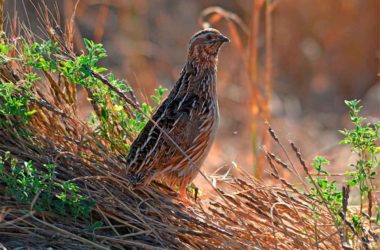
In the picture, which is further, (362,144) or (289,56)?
(289,56)

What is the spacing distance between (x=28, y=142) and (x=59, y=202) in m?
0.50

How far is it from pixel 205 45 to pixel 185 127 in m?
0.62

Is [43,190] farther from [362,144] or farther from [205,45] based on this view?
[362,144]

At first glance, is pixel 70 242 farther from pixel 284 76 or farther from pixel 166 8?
pixel 166 8

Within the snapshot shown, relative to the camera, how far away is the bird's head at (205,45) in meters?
5.26

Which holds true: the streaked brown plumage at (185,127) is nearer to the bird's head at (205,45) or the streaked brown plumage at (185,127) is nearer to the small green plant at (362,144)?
the bird's head at (205,45)

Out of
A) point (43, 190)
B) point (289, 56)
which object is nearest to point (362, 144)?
point (43, 190)

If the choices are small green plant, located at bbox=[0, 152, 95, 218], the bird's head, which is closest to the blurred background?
the bird's head

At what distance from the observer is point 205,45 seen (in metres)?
5.27

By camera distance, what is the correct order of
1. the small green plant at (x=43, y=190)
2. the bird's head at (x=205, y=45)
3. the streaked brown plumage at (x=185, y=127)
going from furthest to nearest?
the bird's head at (x=205, y=45)
the streaked brown plumage at (x=185, y=127)
the small green plant at (x=43, y=190)

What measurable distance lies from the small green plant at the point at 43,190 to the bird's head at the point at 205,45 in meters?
1.19

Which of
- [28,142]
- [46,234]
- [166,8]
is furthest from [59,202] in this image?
[166,8]

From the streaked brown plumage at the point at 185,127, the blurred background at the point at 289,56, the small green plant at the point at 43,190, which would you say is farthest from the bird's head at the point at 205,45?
the blurred background at the point at 289,56

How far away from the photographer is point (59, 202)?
14.5 feet
